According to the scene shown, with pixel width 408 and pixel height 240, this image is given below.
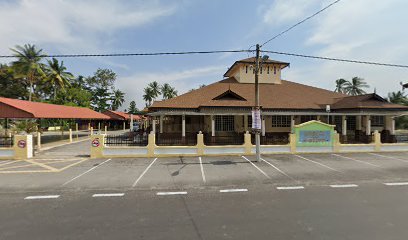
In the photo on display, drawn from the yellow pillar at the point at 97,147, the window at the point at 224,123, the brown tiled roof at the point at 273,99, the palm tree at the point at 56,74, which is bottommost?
the yellow pillar at the point at 97,147

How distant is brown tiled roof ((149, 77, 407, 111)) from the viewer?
21.0 m

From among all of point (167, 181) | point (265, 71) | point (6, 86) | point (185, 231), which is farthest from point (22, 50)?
point (185, 231)

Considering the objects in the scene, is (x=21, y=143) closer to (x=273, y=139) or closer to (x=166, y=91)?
(x=273, y=139)

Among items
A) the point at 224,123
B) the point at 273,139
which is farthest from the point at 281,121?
the point at 224,123

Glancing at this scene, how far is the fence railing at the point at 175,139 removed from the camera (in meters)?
19.2

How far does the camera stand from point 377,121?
76.4ft

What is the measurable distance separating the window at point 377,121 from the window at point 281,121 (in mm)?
8308

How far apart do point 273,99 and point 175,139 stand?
10.3 metres

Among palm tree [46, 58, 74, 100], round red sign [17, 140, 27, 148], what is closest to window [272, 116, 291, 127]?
round red sign [17, 140, 27, 148]

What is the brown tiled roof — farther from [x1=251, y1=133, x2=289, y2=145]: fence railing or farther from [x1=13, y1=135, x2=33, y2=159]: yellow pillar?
[x1=13, y1=135, x2=33, y2=159]: yellow pillar

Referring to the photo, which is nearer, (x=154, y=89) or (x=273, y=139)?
(x=273, y=139)

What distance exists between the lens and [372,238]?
4.69m

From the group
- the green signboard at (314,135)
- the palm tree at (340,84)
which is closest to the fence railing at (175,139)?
the green signboard at (314,135)

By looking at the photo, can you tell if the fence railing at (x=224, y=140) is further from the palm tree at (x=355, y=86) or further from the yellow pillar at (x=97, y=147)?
the palm tree at (x=355, y=86)
